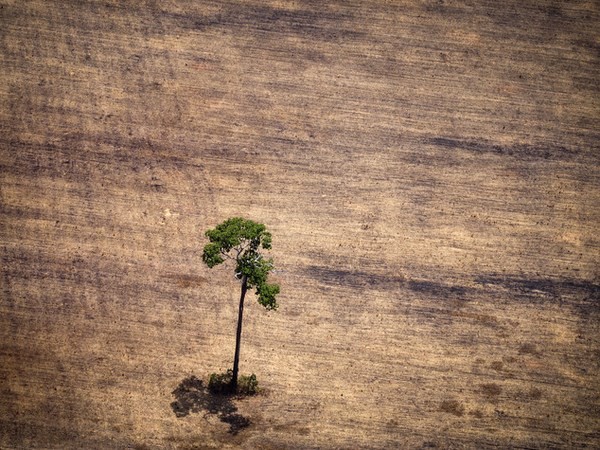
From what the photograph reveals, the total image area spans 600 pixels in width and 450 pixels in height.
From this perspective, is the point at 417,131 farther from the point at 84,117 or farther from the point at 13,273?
the point at 13,273

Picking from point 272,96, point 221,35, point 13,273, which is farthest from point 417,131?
point 13,273

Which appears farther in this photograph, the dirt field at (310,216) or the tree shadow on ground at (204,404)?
the dirt field at (310,216)

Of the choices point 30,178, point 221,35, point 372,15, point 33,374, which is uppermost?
point 372,15

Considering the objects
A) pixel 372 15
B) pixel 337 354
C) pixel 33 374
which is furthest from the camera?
pixel 372 15

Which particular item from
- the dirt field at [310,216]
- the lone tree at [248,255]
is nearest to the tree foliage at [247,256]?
the lone tree at [248,255]

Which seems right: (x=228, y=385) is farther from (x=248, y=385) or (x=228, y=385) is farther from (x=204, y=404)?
(x=204, y=404)

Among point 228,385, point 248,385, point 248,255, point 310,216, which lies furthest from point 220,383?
point 310,216

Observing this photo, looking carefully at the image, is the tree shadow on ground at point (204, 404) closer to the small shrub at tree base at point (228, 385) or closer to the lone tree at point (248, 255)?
the small shrub at tree base at point (228, 385)
